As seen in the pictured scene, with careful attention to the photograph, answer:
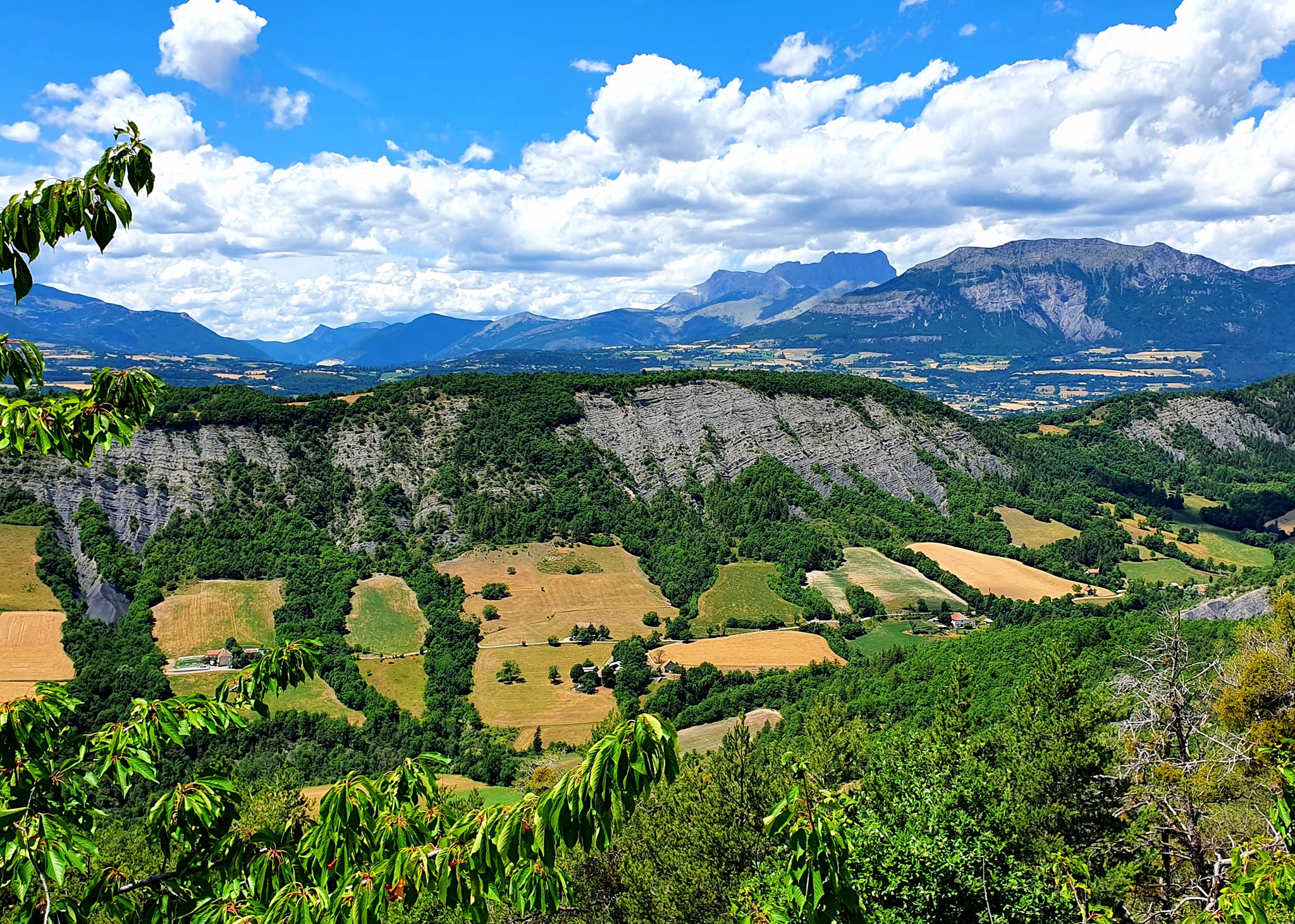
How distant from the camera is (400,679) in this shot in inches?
3418

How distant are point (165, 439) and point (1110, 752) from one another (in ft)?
406

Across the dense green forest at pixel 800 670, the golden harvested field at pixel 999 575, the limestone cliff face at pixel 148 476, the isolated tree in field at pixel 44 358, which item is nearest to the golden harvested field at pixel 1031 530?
the dense green forest at pixel 800 670

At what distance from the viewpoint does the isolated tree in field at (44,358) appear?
6.24 m

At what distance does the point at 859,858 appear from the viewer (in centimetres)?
1716

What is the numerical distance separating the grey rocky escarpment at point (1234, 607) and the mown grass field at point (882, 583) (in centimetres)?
2955

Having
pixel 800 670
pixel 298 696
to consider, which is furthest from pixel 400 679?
pixel 800 670

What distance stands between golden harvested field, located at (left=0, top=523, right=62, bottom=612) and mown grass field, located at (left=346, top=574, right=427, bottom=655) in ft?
102

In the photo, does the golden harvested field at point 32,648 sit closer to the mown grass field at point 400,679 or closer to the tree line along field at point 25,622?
the tree line along field at point 25,622

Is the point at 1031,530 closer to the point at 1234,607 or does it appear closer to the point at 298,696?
the point at 1234,607

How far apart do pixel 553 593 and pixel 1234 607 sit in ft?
258

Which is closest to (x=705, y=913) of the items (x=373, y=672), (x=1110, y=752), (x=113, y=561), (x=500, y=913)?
(x=500, y=913)

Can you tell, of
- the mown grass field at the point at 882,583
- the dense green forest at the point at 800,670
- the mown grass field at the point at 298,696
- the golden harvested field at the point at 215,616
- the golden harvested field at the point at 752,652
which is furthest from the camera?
the mown grass field at the point at 882,583

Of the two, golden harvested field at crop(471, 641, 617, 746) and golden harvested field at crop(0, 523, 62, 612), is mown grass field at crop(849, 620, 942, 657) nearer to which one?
golden harvested field at crop(471, 641, 617, 746)

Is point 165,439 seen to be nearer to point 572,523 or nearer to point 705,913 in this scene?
point 572,523
